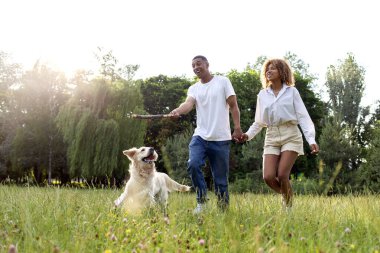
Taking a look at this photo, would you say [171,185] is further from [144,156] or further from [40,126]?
[40,126]

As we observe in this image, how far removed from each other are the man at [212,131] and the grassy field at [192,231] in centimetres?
99

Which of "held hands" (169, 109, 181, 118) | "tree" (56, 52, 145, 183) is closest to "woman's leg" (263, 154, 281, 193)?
"held hands" (169, 109, 181, 118)

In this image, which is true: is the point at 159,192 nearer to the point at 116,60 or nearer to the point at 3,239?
the point at 3,239

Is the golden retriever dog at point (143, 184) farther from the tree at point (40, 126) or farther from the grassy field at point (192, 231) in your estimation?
the tree at point (40, 126)

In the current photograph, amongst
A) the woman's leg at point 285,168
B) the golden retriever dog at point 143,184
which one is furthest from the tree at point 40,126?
the woman's leg at point 285,168

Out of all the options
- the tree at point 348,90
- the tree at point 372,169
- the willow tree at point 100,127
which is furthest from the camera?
the tree at point 348,90

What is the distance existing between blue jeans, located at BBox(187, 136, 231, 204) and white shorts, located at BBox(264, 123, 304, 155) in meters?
0.67

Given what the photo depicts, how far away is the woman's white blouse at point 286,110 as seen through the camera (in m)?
6.28

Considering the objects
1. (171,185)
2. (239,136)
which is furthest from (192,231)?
(171,185)

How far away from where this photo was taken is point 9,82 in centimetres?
4012

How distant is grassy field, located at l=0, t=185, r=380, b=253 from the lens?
10.8 feet

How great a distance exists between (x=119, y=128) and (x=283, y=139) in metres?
22.5

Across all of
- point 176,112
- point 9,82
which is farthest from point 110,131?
point 176,112

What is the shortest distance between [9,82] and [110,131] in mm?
17306
